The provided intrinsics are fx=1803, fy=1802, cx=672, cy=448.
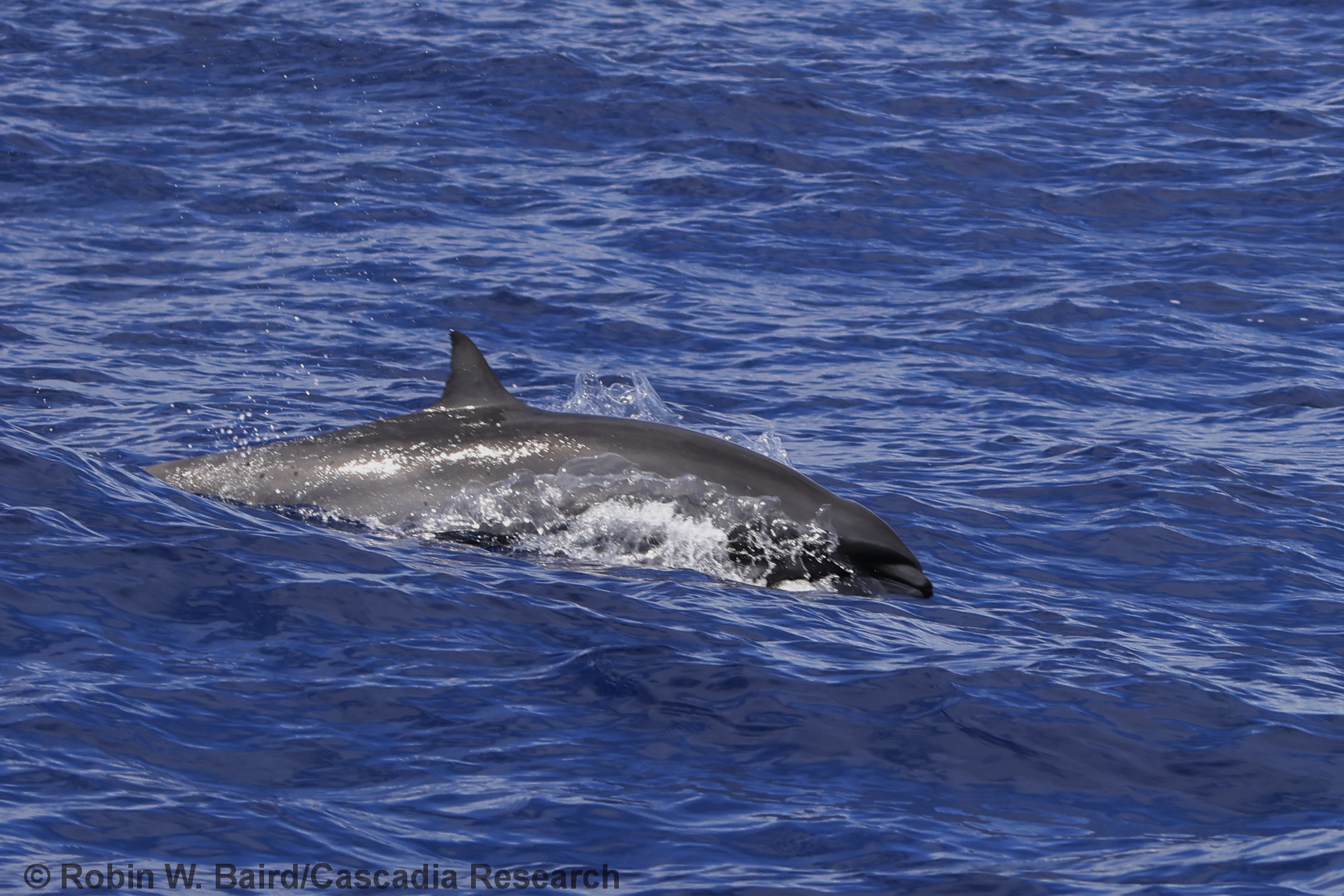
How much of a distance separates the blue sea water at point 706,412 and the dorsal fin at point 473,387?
1.24 metres

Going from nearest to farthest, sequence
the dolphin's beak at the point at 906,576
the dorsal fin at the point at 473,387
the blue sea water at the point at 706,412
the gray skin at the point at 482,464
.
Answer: the blue sea water at the point at 706,412, the dolphin's beak at the point at 906,576, the gray skin at the point at 482,464, the dorsal fin at the point at 473,387

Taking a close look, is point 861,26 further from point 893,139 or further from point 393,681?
point 393,681

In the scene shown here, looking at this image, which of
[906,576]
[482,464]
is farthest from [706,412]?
[906,576]

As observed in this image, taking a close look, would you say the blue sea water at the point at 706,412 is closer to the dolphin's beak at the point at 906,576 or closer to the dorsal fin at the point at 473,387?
the dolphin's beak at the point at 906,576

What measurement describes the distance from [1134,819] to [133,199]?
19.1m

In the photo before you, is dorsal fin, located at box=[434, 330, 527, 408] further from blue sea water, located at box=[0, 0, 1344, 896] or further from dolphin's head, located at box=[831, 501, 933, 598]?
dolphin's head, located at box=[831, 501, 933, 598]

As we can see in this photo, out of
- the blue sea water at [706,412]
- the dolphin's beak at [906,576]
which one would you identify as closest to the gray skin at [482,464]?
the dolphin's beak at [906,576]

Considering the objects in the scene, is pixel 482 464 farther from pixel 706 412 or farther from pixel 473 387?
pixel 706 412

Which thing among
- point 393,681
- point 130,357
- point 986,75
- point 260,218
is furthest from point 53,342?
point 986,75

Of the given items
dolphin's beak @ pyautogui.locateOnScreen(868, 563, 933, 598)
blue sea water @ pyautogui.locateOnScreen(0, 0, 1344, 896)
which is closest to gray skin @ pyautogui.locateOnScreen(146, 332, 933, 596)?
dolphin's beak @ pyautogui.locateOnScreen(868, 563, 933, 598)

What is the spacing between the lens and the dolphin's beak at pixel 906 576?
12.6 meters

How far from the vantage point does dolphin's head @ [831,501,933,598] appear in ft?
41.5

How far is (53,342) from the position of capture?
60.8ft

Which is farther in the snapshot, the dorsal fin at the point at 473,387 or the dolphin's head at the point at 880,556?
the dorsal fin at the point at 473,387
